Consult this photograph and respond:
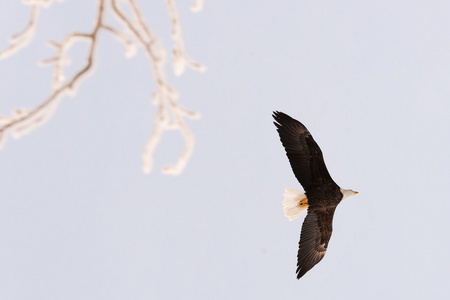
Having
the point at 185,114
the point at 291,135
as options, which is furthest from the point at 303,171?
the point at 185,114

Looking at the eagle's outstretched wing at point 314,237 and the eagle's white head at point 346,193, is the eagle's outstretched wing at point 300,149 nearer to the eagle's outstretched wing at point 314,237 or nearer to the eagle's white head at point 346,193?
the eagle's white head at point 346,193

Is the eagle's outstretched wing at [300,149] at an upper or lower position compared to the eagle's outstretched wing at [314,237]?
upper

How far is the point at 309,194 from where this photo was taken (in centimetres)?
887

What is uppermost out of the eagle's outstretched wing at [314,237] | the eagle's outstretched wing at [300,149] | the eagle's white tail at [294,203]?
the eagle's outstretched wing at [300,149]

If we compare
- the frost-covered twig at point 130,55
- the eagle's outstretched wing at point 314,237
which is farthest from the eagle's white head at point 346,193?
the frost-covered twig at point 130,55

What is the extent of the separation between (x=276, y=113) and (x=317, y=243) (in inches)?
117

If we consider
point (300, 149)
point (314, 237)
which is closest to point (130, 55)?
point (300, 149)

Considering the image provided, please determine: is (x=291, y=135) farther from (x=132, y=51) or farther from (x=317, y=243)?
(x=132, y=51)

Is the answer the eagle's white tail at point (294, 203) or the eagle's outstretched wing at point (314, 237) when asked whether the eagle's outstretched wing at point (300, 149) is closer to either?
the eagle's white tail at point (294, 203)

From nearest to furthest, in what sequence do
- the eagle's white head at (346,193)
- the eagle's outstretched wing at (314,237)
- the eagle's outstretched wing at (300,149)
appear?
the eagle's outstretched wing at (300,149) < the eagle's white head at (346,193) < the eagle's outstretched wing at (314,237)

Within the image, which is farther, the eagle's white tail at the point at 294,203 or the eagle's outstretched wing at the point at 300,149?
the eagle's white tail at the point at 294,203

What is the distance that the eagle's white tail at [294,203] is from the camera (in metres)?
9.00

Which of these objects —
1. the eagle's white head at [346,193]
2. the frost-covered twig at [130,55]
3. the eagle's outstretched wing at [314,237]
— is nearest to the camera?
the frost-covered twig at [130,55]

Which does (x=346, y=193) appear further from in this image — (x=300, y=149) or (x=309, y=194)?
(x=300, y=149)
